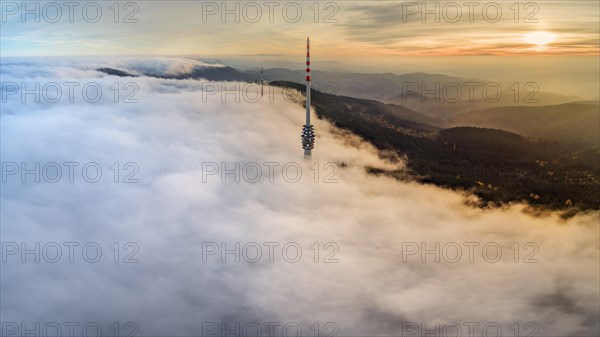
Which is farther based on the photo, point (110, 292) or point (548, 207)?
point (110, 292)

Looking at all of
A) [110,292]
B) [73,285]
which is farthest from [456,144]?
[73,285]

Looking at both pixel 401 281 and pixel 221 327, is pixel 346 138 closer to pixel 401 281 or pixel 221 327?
pixel 401 281

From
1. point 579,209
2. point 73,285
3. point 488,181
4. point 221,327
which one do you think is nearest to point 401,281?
point 488,181

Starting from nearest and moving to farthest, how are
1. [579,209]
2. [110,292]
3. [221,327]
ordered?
[579,209]
[110,292]
[221,327]

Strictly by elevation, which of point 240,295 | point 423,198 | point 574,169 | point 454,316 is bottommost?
point 240,295

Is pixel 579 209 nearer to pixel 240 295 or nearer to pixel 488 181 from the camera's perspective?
pixel 488 181

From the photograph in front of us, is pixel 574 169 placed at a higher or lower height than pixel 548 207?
higher

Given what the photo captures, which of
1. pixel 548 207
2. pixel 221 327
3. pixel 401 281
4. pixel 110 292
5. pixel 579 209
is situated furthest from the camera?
pixel 221 327

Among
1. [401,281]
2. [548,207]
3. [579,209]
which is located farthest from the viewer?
[401,281]

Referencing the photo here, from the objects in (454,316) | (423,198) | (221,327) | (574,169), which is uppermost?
(574,169)

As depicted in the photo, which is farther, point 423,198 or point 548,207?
point 423,198
